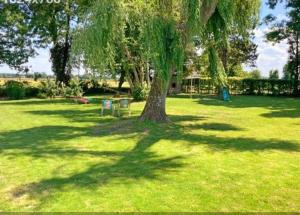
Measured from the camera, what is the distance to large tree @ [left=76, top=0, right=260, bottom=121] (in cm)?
1043

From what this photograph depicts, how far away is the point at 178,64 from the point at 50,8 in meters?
20.3

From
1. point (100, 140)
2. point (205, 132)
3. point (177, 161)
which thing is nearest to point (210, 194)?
point (177, 161)

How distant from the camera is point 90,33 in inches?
441

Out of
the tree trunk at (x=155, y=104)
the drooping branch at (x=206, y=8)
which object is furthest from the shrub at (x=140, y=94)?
the drooping branch at (x=206, y=8)

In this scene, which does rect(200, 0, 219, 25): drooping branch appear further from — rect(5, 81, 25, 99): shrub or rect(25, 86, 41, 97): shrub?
rect(25, 86, 41, 97): shrub

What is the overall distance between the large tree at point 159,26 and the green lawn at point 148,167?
5.73 ft

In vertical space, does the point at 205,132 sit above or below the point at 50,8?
Answer: below

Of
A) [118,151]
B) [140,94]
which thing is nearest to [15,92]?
[140,94]

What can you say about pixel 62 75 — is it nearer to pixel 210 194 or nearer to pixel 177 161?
pixel 177 161

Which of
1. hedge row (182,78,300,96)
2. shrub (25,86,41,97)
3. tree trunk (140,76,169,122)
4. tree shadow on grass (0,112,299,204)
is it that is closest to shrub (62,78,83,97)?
shrub (25,86,41,97)

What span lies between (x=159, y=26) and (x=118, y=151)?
4089 millimetres

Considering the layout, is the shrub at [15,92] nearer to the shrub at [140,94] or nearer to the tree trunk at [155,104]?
the shrub at [140,94]

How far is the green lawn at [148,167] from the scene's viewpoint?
502 cm

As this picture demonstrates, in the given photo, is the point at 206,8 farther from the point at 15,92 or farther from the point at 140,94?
the point at 15,92
